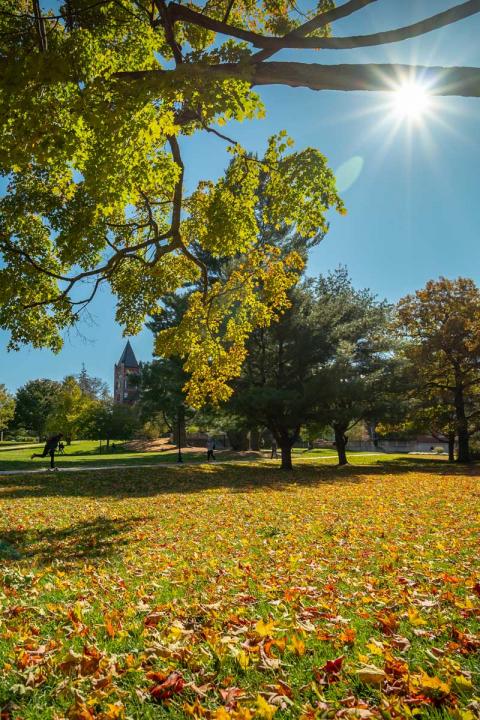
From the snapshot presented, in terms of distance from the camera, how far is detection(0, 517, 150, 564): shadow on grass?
20.2 feet

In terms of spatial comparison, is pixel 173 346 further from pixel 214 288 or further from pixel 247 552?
pixel 247 552

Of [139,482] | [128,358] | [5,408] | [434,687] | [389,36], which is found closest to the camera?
[434,687]

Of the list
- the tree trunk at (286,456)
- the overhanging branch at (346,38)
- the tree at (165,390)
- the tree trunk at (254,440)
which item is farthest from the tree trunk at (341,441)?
the overhanging branch at (346,38)

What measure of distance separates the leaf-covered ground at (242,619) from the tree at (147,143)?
447 centimetres

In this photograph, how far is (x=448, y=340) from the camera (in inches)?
1169

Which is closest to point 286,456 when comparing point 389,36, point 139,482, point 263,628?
point 139,482

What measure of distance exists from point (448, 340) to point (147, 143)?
27.6 metres

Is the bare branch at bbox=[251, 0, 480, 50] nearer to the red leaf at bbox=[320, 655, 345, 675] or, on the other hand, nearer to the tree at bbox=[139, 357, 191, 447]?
the red leaf at bbox=[320, 655, 345, 675]

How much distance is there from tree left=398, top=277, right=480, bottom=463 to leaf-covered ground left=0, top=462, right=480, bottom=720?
911 inches

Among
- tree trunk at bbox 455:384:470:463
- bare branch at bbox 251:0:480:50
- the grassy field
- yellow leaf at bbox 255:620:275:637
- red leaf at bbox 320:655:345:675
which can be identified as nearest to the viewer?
red leaf at bbox 320:655:345:675

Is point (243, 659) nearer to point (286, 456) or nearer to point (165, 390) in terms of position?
point (286, 456)

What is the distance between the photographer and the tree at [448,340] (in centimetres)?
2934

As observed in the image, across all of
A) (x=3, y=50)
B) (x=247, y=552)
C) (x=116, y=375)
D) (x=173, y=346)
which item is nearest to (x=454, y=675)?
(x=247, y=552)

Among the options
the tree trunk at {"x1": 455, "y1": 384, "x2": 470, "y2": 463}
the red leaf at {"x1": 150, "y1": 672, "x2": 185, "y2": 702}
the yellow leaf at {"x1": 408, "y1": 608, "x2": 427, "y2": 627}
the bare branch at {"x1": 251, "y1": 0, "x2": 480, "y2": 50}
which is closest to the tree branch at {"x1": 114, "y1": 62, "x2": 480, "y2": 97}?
the bare branch at {"x1": 251, "y1": 0, "x2": 480, "y2": 50}
